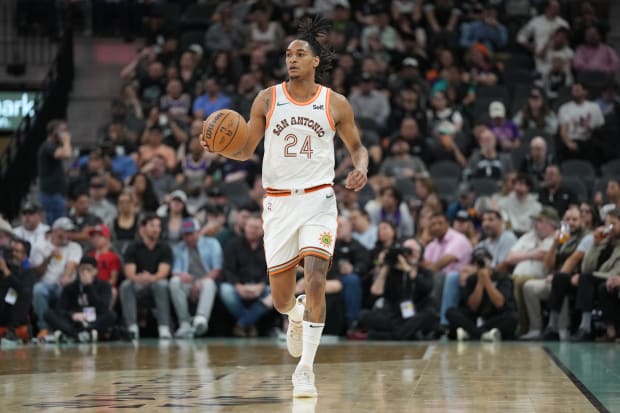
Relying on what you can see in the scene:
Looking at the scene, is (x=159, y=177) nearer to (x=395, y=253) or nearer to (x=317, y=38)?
(x=395, y=253)

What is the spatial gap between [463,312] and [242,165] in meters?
5.02

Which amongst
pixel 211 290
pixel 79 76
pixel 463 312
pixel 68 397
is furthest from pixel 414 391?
pixel 79 76

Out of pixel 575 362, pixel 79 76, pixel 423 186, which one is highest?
pixel 79 76

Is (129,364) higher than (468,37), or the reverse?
(468,37)

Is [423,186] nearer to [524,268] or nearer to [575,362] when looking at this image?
[524,268]

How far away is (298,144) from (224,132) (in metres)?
0.52

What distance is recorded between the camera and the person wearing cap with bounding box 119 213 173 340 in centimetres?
1484

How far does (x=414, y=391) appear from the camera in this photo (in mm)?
7625

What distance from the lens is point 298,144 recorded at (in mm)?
8039

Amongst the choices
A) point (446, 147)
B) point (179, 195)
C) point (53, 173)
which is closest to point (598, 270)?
point (446, 147)

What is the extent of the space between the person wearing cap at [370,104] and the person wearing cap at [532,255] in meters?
4.61

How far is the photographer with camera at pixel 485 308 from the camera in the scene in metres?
13.8

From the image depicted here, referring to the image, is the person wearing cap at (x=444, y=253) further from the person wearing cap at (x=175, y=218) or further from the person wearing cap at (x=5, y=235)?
the person wearing cap at (x=5, y=235)

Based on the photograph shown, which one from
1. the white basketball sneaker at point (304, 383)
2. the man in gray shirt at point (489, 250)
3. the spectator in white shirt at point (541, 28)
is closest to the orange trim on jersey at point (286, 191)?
the white basketball sneaker at point (304, 383)
